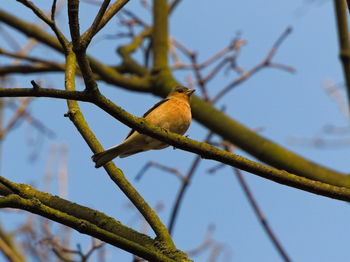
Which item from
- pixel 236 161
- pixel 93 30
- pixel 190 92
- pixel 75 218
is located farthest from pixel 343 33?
pixel 75 218

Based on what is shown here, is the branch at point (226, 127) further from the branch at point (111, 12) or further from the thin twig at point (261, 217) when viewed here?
the branch at point (111, 12)

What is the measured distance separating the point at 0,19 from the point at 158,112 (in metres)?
2.28

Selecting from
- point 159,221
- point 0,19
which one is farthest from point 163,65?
point 159,221

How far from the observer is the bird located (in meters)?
5.21

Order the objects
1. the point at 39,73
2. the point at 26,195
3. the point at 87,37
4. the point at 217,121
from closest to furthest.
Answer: the point at 87,37, the point at 26,195, the point at 217,121, the point at 39,73

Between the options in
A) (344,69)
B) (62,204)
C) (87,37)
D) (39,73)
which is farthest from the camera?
(39,73)

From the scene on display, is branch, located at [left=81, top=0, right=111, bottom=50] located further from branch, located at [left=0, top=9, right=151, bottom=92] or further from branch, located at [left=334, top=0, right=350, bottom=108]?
branch, located at [left=0, top=9, right=151, bottom=92]

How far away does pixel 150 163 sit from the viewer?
5730mm

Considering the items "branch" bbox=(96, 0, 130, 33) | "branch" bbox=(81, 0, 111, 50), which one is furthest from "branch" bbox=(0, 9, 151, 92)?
"branch" bbox=(81, 0, 111, 50)

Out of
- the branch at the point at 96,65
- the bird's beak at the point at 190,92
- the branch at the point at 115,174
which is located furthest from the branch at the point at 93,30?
the bird's beak at the point at 190,92

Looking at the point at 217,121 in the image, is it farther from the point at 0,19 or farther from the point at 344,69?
the point at 0,19

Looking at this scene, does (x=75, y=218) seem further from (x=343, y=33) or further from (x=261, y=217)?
(x=343, y=33)

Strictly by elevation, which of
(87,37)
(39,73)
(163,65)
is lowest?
(87,37)

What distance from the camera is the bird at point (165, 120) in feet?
17.1
